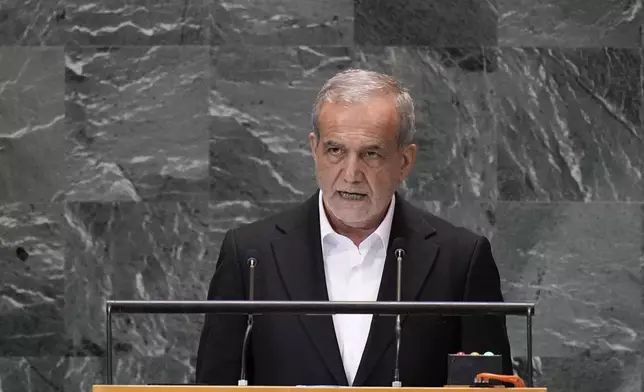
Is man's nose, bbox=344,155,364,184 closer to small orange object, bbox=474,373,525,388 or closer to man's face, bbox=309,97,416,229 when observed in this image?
man's face, bbox=309,97,416,229

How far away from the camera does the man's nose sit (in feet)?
11.5

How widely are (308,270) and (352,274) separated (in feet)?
0.42

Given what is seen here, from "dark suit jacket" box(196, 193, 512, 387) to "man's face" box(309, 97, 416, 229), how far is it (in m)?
0.12

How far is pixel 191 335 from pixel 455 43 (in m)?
1.68

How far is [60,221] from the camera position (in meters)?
5.50

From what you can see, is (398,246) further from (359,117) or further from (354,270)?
(359,117)

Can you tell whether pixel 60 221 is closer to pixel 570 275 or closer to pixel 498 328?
pixel 570 275

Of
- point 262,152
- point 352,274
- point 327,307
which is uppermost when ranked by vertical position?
point 262,152

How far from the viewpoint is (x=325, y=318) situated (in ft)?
11.2

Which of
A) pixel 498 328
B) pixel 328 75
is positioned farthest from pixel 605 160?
pixel 498 328

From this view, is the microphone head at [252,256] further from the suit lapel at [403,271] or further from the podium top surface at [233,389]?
the podium top surface at [233,389]

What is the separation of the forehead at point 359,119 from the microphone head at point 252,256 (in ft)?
1.22

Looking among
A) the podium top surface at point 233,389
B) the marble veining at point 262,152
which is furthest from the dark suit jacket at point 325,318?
the marble veining at point 262,152

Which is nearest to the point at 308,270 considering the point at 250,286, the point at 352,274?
the point at 352,274
